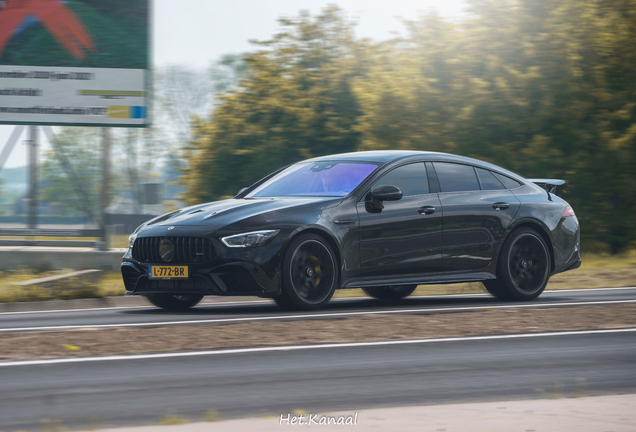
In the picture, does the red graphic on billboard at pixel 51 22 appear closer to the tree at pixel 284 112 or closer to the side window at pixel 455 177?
the side window at pixel 455 177

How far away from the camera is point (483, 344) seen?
7.65 metres

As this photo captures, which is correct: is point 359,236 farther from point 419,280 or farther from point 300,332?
point 300,332

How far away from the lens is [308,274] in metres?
9.52

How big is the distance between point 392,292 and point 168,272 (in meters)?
3.43

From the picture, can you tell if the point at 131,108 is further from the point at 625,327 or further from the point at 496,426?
the point at 496,426

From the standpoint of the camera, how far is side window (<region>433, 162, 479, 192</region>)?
35.3ft

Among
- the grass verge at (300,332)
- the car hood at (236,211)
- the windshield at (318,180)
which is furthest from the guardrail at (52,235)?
the grass verge at (300,332)

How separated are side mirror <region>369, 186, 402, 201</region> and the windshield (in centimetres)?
25

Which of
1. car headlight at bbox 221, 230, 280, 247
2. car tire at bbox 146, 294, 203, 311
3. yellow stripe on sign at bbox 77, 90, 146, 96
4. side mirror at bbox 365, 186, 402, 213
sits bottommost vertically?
car tire at bbox 146, 294, 203, 311

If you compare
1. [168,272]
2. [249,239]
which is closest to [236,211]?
[249,239]

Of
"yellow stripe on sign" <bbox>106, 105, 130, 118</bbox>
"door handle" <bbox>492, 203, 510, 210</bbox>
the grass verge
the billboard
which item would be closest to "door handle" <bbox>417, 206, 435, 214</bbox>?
"door handle" <bbox>492, 203, 510, 210</bbox>

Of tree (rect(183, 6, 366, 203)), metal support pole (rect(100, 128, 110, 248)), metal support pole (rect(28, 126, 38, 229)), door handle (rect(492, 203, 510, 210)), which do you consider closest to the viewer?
door handle (rect(492, 203, 510, 210))

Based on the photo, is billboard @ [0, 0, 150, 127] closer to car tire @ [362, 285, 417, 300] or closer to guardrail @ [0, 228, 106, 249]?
guardrail @ [0, 228, 106, 249]

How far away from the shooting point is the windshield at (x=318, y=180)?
33.2ft
